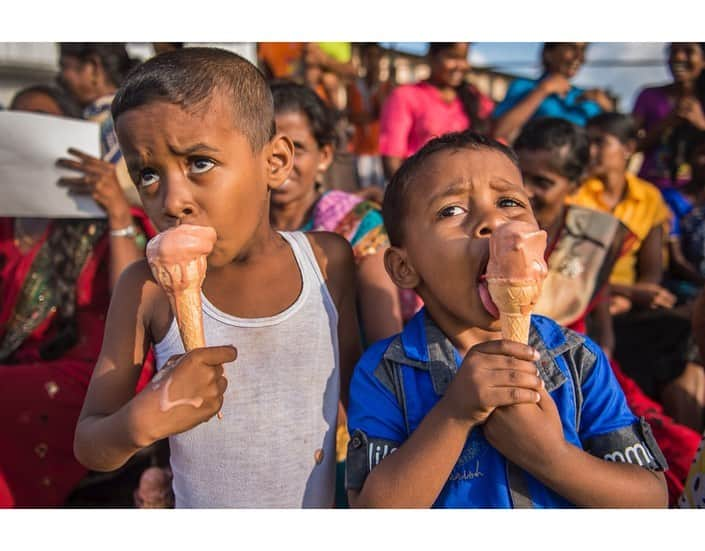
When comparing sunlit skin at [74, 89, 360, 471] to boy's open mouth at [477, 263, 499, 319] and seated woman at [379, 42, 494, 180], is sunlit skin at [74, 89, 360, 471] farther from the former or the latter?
seated woman at [379, 42, 494, 180]

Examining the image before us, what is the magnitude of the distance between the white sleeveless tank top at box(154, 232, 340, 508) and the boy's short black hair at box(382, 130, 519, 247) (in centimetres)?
26

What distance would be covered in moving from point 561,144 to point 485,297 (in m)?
1.82

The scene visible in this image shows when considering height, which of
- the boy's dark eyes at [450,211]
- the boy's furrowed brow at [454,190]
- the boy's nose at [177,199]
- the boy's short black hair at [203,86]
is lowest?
the boy's dark eyes at [450,211]

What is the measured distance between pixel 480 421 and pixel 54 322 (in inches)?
82.7

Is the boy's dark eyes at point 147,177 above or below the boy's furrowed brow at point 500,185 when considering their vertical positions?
above

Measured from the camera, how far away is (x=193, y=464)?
4.90 ft

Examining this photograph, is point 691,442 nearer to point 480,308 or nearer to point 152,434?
point 480,308

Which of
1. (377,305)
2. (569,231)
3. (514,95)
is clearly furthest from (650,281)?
(377,305)

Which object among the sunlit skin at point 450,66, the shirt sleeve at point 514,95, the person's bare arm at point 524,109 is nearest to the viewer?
the sunlit skin at point 450,66

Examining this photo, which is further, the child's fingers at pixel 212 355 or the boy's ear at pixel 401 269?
the boy's ear at pixel 401 269

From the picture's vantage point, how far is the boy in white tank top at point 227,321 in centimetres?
122

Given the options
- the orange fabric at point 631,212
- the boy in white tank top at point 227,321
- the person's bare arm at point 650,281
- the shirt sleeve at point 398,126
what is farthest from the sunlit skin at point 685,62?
the boy in white tank top at point 227,321

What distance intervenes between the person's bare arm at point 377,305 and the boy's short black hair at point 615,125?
257 cm

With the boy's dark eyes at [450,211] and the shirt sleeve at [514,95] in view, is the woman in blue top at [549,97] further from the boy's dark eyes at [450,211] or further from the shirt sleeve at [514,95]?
the boy's dark eyes at [450,211]
